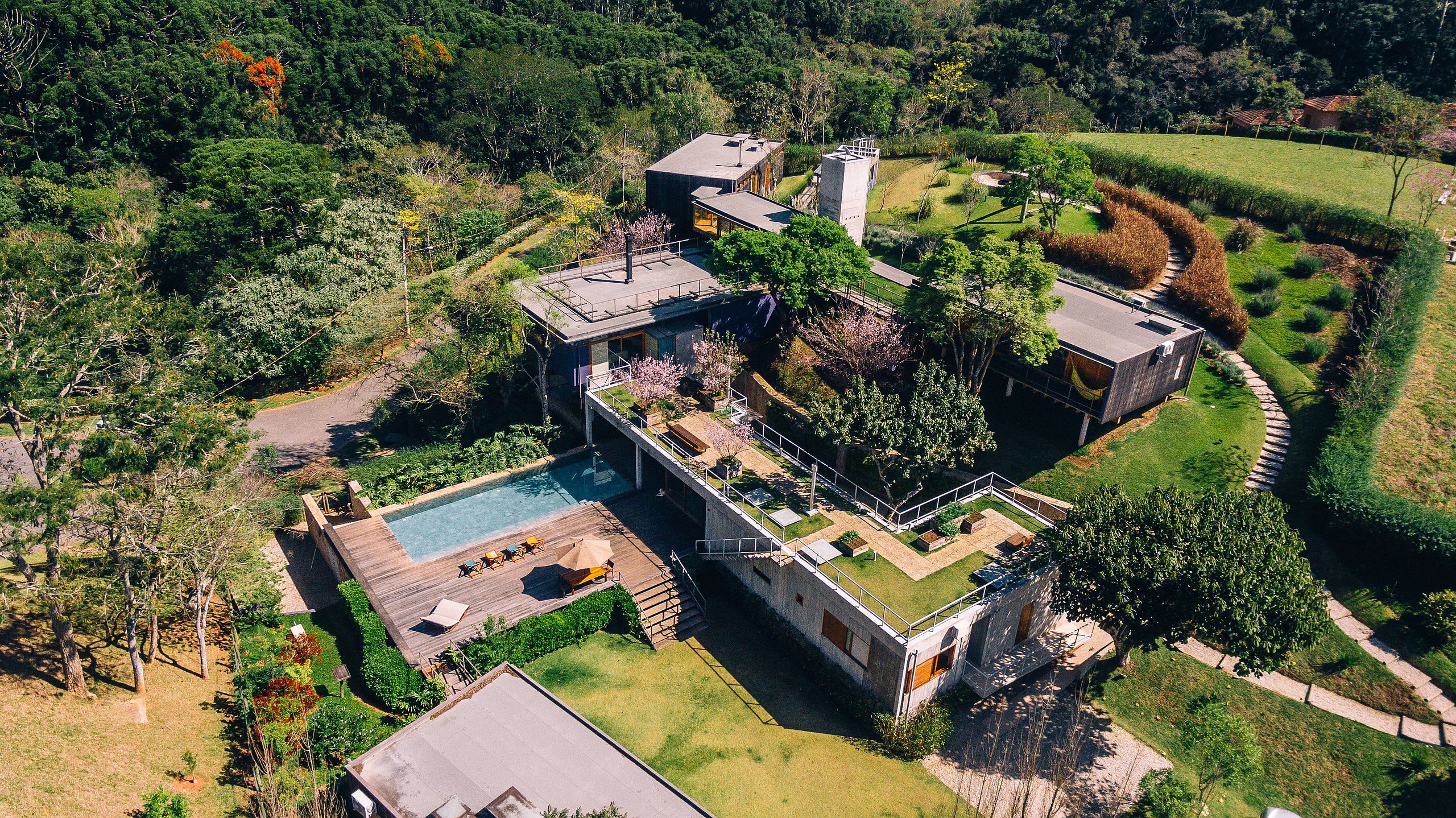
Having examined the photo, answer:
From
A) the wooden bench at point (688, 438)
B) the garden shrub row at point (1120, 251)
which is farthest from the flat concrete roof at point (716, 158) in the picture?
the wooden bench at point (688, 438)

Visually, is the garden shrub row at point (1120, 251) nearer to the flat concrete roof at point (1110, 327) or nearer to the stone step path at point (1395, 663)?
the flat concrete roof at point (1110, 327)

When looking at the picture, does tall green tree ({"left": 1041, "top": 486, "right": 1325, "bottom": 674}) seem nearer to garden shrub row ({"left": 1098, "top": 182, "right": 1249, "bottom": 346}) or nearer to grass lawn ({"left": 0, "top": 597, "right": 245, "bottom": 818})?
garden shrub row ({"left": 1098, "top": 182, "right": 1249, "bottom": 346})

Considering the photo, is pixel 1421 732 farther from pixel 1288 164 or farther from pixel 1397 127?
pixel 1288 164

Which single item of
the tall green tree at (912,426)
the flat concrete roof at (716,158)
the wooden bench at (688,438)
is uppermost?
the flat concrete roof at (716,158)

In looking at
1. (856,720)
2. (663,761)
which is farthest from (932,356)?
(663,761)

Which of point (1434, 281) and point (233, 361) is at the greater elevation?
point (1434, 281)

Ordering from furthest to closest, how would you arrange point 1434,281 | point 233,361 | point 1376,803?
point 233,361
point 1434,281
point 1376,803

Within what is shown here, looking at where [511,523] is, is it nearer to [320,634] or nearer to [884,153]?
[320,634]
